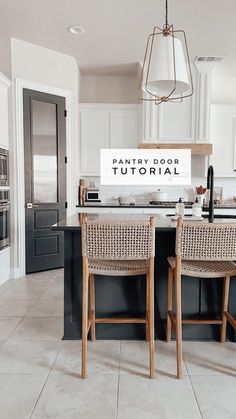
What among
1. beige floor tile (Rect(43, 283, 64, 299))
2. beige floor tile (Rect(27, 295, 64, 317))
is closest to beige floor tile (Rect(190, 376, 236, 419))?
beige floor tile (Rect(27, 295, 64, 317))

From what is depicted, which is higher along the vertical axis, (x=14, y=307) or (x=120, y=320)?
(x=120, y=320)

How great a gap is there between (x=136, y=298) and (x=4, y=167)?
2.37 m

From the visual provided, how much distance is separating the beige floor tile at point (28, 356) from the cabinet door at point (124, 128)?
3.24 metres

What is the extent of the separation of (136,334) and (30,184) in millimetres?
2517

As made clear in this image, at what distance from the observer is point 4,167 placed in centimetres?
388

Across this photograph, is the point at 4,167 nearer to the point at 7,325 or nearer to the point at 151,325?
the point at 7,325

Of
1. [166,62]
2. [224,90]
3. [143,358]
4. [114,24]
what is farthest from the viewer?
[224,90]

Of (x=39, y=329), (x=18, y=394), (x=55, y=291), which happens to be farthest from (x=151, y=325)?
(x=55, y=291)

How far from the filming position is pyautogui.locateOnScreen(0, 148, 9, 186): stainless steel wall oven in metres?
3.78

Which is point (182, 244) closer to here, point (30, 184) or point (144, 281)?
point (144, 281)

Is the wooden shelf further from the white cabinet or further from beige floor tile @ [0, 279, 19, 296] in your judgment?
beige floor tile @ [0, 279, 19, 296]

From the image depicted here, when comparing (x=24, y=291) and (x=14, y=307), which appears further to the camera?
(x=24, y=291)

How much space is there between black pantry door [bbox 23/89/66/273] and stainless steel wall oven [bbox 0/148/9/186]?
28 centimetres

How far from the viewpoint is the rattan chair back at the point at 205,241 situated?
2.00m
